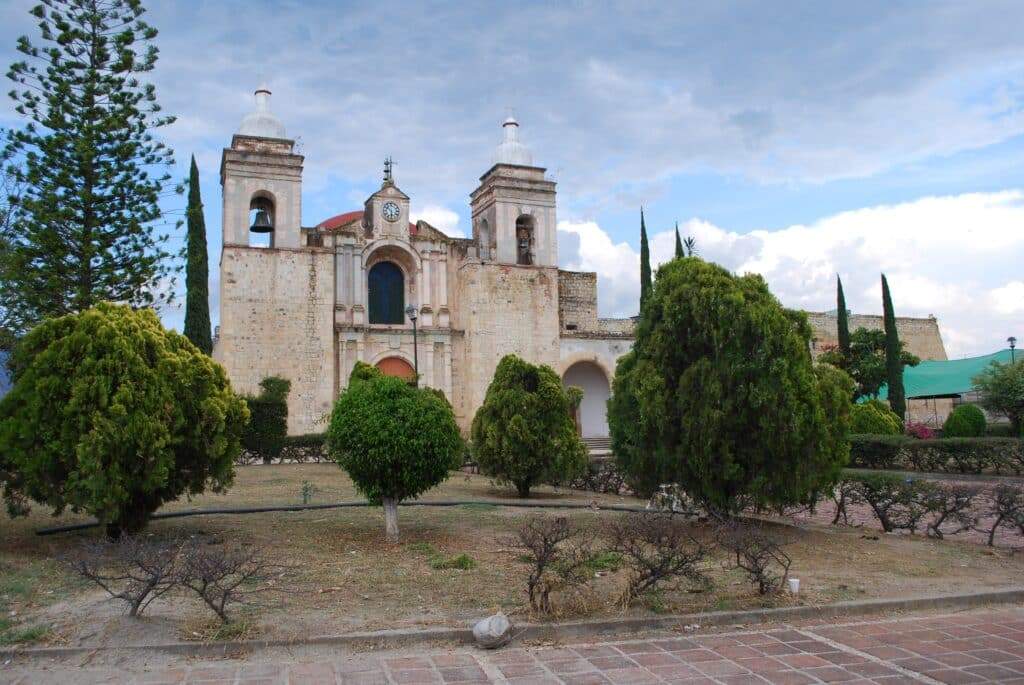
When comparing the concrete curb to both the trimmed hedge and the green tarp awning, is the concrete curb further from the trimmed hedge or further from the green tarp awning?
the green tarp awning

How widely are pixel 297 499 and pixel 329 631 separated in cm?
663

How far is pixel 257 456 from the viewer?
20.0 metres

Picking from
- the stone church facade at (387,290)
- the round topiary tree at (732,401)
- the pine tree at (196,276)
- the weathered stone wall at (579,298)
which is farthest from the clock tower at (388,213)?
the round topiary tree at (732,401)

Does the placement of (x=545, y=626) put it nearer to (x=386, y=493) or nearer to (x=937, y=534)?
(x=386, y=493)

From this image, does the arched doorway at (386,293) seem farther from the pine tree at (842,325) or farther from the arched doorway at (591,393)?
the pine tree at (842,325)

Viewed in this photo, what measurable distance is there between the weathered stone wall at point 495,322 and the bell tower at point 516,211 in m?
0.83

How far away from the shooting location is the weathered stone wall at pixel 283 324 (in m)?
26.1

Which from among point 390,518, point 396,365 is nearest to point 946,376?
point 396,365

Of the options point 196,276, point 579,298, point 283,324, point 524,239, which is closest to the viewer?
point 196,276

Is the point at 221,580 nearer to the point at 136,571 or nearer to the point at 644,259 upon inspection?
the point at 136,571

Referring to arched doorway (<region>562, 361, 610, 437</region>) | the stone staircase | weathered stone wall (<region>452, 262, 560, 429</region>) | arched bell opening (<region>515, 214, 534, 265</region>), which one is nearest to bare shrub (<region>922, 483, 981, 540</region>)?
the stone staircase

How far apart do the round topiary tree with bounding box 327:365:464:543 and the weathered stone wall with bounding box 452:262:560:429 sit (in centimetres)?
2058

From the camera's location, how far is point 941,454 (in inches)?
639

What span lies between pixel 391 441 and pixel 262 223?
73.3 feet
